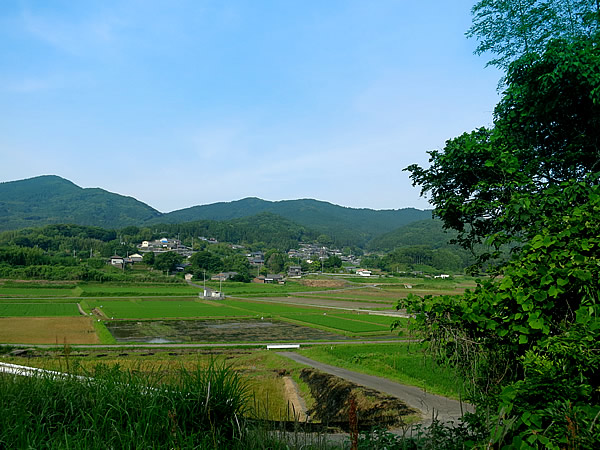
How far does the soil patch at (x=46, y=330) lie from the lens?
86.4 feet

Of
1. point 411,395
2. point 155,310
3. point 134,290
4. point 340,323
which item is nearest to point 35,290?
point 134,290

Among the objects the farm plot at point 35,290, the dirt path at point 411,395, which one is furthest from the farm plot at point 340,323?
the farm plot at point 35,290

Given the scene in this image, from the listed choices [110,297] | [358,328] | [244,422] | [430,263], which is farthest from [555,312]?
[430,263]

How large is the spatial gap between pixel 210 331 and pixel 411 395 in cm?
2248

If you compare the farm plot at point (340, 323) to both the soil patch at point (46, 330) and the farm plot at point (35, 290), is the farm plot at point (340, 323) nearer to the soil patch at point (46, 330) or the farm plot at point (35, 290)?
the soil patch at point (46, 330)

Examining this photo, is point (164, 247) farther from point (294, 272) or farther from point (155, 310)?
point (155, 310)

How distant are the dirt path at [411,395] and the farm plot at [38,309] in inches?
1145

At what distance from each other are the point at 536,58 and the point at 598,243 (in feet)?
10.9

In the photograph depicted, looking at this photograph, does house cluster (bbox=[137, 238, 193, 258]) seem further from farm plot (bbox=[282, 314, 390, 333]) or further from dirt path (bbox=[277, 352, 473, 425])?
dirt path (bbox=[277, 352, 473, 425])

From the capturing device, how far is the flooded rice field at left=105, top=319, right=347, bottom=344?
29.3 metres

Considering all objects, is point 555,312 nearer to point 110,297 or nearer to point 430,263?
point 110,297

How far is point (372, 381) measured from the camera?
606 inches

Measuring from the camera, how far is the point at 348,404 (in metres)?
12.1

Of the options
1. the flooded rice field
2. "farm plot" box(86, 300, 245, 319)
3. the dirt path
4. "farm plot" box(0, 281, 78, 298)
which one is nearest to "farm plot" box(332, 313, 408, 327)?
the flooded rice field
